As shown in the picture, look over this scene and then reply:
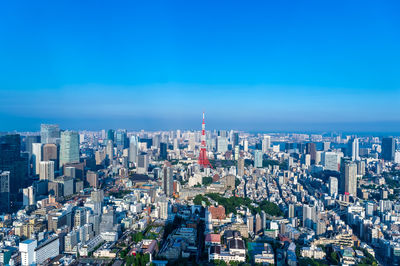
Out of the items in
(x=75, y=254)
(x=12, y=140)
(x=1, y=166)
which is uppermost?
(x=12, y=140)

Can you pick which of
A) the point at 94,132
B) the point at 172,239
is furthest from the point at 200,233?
the point at 94,132

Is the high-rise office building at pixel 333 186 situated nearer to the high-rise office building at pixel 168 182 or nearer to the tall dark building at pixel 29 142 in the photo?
the high-rise office building at pixel 168 182

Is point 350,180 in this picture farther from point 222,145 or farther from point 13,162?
point 222,145

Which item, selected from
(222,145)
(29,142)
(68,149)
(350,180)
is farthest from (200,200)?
(222,145)

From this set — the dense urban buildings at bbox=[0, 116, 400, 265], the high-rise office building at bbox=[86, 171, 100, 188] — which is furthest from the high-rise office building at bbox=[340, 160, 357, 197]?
the high-rise office building at bbox=[86, 171, 100, 188]

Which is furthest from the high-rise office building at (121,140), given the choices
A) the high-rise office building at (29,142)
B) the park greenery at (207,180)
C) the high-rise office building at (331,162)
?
the high-rise office building at (331,162)

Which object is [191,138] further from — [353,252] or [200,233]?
[353,252]

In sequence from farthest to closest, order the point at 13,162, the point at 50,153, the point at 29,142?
1. the point at 29,142
2. the point at 50,153
3. the point at 13,162
